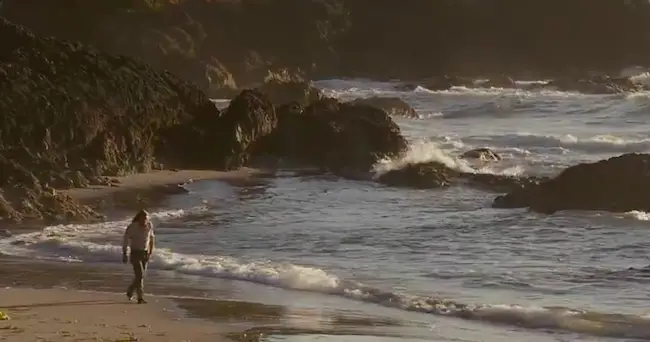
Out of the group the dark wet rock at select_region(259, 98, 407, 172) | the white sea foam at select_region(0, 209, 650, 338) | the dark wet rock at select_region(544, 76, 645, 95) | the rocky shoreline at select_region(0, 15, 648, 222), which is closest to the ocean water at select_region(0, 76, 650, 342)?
the white sea foam at select_region(0, 209, 650, 338)

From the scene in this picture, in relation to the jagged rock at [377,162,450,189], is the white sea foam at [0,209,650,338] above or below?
below

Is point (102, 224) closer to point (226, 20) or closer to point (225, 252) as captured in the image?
point (225, 252)

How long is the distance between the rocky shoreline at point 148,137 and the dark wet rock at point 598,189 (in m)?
0.02

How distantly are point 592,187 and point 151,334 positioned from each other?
40.3 ft

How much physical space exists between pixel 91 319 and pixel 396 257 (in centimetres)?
626

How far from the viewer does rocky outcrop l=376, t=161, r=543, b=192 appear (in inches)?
979

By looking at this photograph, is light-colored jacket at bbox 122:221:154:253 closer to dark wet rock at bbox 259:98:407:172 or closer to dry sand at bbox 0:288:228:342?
dry sand at bbox 0:288:228:342

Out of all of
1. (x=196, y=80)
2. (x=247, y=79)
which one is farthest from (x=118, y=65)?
(x=247, y=79)

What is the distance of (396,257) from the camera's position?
16.2 metres

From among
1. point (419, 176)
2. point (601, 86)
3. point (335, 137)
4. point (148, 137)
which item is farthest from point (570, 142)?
point (601, 86)

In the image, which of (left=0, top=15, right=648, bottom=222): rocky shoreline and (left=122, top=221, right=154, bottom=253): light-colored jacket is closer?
(left=122, top=221, right=154, bottom=253): light-colored jacket

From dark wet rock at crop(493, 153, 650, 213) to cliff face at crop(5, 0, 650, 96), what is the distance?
34065 millimetres

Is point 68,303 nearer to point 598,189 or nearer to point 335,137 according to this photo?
point 598,189

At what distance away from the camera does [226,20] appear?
2714 inches
